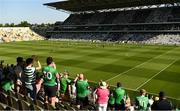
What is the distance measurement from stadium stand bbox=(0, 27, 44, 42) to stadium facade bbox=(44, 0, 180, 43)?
6.45m

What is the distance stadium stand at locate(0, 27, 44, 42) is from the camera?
95188 mm

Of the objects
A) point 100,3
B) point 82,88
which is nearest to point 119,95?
point 82,88

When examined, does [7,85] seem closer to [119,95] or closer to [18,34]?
[119,95]

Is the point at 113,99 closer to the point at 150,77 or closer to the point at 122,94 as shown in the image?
the point at 122,94

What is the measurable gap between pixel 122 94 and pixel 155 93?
1021cm

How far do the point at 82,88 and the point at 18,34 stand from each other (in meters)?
Answer: 92.2

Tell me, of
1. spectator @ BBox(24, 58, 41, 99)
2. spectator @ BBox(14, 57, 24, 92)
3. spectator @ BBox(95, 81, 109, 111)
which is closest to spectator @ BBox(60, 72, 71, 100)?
spectator @ BBox(24, 58, 41, 99)

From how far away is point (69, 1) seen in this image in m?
87.2

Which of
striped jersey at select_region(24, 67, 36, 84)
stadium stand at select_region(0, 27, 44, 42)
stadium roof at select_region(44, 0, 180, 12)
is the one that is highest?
stadium roof at select_region(44, 0, 180, 12)

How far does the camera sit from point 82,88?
40.5 feet

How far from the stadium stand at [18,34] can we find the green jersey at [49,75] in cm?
8250

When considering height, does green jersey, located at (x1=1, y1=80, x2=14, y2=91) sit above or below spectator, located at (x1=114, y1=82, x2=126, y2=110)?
above

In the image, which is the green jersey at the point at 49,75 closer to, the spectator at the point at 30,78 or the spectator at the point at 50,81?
the spectator at the point at 50,81

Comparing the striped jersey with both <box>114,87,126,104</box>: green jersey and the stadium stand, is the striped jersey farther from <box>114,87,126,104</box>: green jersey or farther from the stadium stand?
the stadium stand
